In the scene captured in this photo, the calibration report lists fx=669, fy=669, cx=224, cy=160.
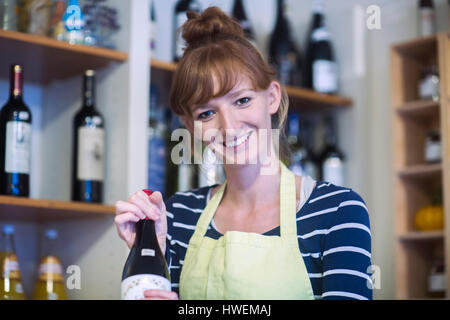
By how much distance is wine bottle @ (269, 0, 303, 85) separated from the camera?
2240mm

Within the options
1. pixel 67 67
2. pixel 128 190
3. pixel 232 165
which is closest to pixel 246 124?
pixel 232 165

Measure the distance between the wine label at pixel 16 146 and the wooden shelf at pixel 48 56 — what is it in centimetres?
17

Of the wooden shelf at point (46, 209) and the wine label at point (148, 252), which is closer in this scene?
the wine label at point (148, 252)

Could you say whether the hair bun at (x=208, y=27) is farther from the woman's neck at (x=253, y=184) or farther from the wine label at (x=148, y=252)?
the wine label at (x=148, y=252)

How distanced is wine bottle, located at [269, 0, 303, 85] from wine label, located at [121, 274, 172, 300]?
1479 mm

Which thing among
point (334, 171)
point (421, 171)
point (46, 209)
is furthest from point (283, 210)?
point (334, 171)

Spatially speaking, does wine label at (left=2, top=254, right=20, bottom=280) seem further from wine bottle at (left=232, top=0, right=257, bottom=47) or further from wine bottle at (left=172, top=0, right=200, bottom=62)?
wine bottle at (left=232, top=0, right=257, bottom=47)

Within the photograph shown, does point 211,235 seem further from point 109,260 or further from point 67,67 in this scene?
point 67,67

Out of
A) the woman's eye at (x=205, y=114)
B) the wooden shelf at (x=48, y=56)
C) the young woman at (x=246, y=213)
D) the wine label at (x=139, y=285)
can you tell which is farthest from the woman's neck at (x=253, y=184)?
the wooden shelf at (x=48, y=56)

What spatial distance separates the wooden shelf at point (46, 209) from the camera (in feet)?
4.60

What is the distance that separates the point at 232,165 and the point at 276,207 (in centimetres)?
11

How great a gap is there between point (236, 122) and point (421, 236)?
1.05 meters

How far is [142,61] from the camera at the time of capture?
1.61 metres

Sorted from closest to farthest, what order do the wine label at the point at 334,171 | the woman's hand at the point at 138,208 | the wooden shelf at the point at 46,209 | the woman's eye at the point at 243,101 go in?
the woman's hand at the point at 138,208
the woman's eye at the point at 243,101
the wooden shelf at the point at 46,209
the wine label at the point at 334,171
